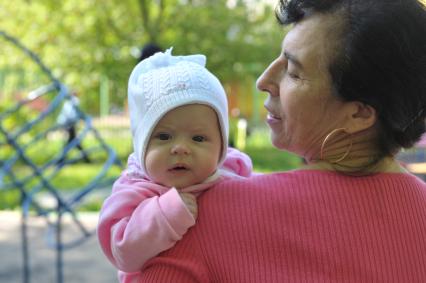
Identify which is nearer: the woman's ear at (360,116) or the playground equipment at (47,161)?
the woman's ear at (360,116)

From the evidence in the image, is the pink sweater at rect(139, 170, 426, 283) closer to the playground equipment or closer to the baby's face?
the baby's face

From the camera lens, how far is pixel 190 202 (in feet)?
4.04

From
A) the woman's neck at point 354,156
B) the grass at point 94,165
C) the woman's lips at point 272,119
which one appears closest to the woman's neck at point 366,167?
the woman's neck at point 354,156

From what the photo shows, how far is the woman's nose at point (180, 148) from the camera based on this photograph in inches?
48.9

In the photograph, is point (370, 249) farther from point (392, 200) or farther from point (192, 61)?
point (192, 61)

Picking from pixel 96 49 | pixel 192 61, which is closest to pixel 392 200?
pixel 192 61

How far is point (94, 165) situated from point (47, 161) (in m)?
1.20

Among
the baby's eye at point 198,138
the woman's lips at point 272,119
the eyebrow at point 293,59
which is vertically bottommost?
the woman's lips at point 272,119

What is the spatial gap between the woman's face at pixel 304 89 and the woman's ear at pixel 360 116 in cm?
2

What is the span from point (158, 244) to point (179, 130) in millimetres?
237

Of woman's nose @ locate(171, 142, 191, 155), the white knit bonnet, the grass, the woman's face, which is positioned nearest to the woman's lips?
the woman's face

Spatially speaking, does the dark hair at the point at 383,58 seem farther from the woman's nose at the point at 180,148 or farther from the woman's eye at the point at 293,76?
the woman's nose at the point at 180,148

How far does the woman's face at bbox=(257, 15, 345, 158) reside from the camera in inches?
49.9

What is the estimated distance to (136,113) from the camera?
4.28 ft
